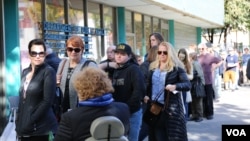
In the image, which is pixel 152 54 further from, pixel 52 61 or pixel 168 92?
pixel 52 61

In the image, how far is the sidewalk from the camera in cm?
881

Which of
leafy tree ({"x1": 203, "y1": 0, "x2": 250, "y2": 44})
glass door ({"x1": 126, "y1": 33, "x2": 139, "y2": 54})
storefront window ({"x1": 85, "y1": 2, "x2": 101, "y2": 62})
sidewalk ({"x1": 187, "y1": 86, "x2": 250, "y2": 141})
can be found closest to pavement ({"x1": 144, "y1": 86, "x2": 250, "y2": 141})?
sidewalk ({"x1": 187, "y1": 86, "x2": 250, "y2": 141})

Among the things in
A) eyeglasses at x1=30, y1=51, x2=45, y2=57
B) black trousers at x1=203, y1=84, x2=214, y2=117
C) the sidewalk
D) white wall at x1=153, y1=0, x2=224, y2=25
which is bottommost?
the sidewalk

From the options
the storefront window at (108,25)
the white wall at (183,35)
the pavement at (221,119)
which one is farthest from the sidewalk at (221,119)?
the white wall at (183,35)

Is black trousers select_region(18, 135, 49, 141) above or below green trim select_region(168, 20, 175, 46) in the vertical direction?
below

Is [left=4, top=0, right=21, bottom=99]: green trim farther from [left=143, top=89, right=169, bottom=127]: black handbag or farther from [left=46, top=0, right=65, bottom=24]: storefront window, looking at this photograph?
[left=143, top=89, right=169, bottom=127]: black handbag

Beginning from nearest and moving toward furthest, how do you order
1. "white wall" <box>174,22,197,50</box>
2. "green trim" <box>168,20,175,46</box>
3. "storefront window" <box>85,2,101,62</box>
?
"storefront window" <box>85,2,101,62</box>
"green trim" <box>168,20,175,46</box>
"white wall" <box>174,22,197,50</box>

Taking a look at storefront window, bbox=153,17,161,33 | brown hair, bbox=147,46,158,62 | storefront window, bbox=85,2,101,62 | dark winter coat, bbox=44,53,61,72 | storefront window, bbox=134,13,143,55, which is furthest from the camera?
storefront window, bbox=153,17,161,33

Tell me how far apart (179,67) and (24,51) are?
4.66 meters

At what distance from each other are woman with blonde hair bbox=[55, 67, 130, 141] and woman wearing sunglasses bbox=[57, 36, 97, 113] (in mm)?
1591

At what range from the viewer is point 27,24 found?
9648 mm

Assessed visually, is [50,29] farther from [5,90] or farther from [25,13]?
[5,90]

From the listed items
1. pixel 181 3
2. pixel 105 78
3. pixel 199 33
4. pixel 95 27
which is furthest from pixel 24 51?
pixel 199 33

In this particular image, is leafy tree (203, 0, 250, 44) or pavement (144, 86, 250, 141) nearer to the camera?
pavement (144, 86, 250, 141)
